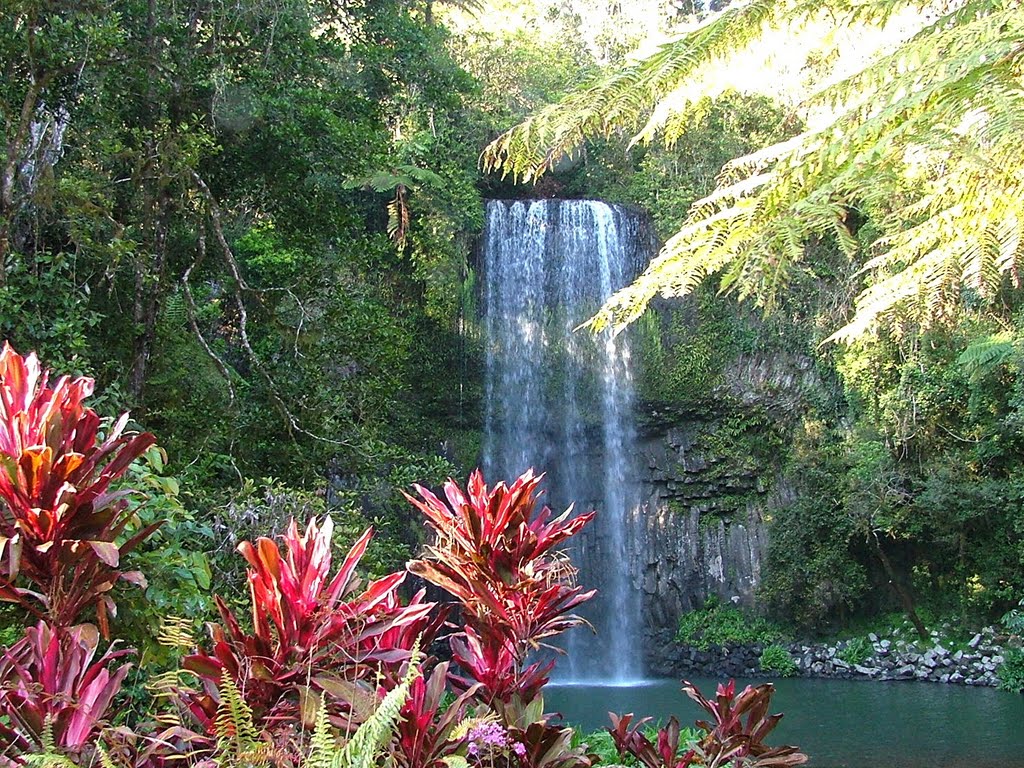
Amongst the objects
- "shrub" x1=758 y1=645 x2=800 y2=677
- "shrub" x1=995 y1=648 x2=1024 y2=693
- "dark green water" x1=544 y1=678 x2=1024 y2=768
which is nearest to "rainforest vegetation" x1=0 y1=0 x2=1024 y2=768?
"shrub" x1=758 y1=645 x2=800 y2=677

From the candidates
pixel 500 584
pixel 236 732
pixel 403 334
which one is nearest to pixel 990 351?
pixel 403 334

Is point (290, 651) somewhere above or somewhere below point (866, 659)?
above

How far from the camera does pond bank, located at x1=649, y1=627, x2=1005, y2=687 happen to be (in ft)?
42.4

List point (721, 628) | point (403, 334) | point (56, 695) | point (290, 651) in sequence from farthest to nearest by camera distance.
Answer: point (721, 628) → point (403, 334) → point (290, 651) → point (56, 695)

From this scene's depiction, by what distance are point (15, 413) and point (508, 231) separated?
47.6 feet

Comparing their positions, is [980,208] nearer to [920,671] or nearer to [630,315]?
[630,315]

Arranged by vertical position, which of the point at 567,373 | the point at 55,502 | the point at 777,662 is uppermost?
the point at 567,373

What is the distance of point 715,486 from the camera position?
52.7 ft

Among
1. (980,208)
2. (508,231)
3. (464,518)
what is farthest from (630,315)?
(508,231)

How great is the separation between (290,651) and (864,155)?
5.49 feet

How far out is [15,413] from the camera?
2088 millimetres

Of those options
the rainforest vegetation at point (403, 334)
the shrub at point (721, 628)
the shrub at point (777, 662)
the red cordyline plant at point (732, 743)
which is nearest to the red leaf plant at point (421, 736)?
the rainforest vegetation at point (403, 334)

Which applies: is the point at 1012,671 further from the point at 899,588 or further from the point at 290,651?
the point at 290,651

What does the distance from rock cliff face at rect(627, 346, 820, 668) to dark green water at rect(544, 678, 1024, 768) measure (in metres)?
2.11
